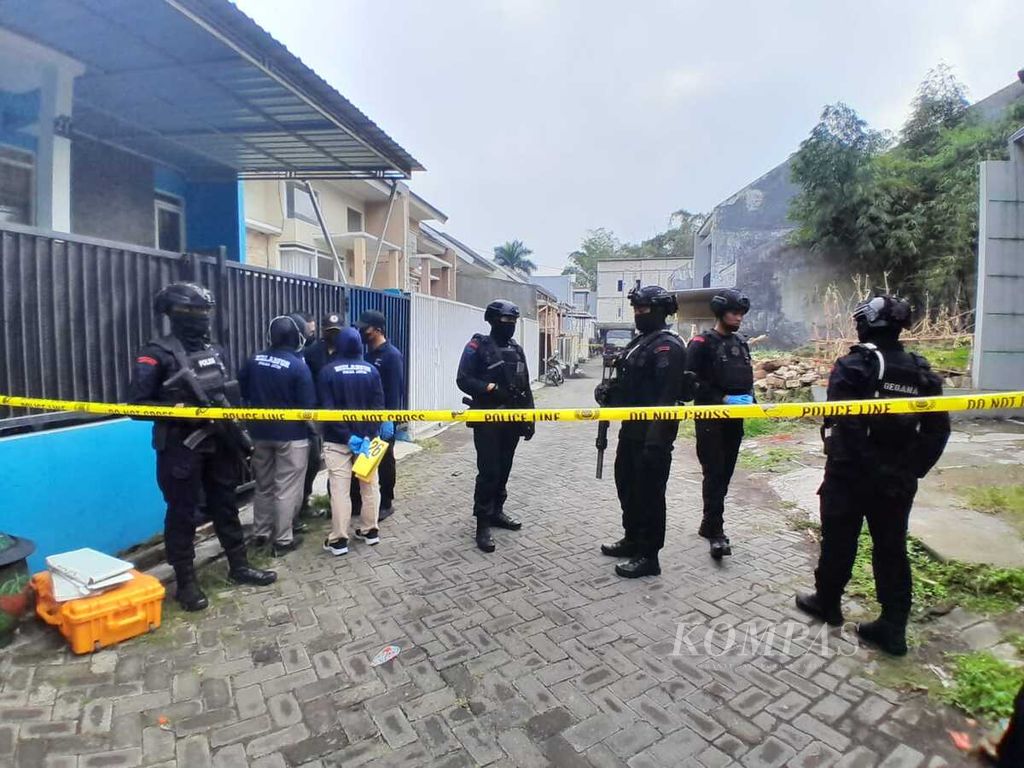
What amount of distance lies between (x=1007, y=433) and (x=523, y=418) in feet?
24.6

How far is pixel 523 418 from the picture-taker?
3705mm

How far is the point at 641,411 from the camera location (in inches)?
129

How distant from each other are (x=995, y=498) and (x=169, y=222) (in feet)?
31.9

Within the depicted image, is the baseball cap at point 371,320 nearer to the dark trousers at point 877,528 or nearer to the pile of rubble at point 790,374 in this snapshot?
the dark trousers at point 877,528

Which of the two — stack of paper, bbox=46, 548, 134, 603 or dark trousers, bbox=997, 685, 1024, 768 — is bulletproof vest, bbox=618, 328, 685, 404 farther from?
stack of paper, bbox=46, 548, 134, 603

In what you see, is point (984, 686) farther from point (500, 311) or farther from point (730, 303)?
point (500, 311)

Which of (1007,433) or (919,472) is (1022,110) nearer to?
(1007,433)

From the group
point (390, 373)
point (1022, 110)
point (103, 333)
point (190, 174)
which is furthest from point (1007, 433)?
point (1022, 110)

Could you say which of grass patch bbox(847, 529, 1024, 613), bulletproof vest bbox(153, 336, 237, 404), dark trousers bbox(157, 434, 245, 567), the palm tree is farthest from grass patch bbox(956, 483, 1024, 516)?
the palm tree

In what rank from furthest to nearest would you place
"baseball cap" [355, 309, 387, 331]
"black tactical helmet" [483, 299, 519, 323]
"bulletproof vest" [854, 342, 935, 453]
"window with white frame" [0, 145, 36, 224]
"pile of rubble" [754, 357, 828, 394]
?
1. "pile of rubble" [754, 357, 828, 394]
2. "window with white frame" [0, 145, 36, 224]
3. "baseball cap" [355, 309, 387, 331]
4. "black tactical helmet" [483, 299, 519, 323]
5. "bulletproof vest" [854, 342, 935, 453]

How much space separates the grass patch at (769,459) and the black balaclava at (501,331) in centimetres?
400

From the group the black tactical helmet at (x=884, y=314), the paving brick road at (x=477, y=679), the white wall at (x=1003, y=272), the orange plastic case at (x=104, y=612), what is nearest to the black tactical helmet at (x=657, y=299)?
the black tactical helmet at (x=884, y=314)

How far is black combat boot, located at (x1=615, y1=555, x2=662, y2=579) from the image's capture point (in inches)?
150

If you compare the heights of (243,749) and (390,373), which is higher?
(390,373)
